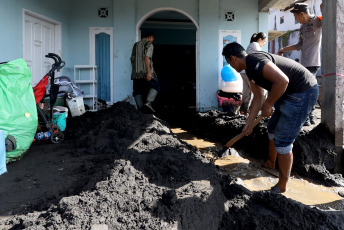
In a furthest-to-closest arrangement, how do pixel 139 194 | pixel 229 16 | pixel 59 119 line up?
pixel 229 16 → pixel 59 119 → pixel 139 194

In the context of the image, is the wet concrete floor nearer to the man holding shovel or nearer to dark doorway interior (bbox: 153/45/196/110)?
the man holding shovel

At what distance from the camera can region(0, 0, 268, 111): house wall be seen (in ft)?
26.3

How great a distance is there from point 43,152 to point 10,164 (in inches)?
23.7

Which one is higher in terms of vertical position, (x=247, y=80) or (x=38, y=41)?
(x=38, y=41)

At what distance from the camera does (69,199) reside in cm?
213

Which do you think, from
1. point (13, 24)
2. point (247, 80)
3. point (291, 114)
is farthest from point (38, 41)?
point (291, 114)

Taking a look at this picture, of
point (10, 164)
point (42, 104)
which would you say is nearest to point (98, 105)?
point (42, 104)

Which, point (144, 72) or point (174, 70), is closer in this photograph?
point (144, 72)

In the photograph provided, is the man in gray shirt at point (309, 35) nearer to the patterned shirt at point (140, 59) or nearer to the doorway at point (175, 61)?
the patterned shirt at point (140, 59)

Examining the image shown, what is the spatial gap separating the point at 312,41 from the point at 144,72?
3406mm

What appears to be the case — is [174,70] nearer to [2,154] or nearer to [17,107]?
[17,107]

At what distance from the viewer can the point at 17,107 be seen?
3787 millimetres

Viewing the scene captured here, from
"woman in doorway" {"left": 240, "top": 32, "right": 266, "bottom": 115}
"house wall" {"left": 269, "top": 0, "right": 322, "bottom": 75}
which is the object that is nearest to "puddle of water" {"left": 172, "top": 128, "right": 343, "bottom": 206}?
"woman in doorway" {"left": 240, "top": 32, "right": 266, "bottom": 115}

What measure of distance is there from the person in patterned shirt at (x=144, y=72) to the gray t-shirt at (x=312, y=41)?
3089 mm
